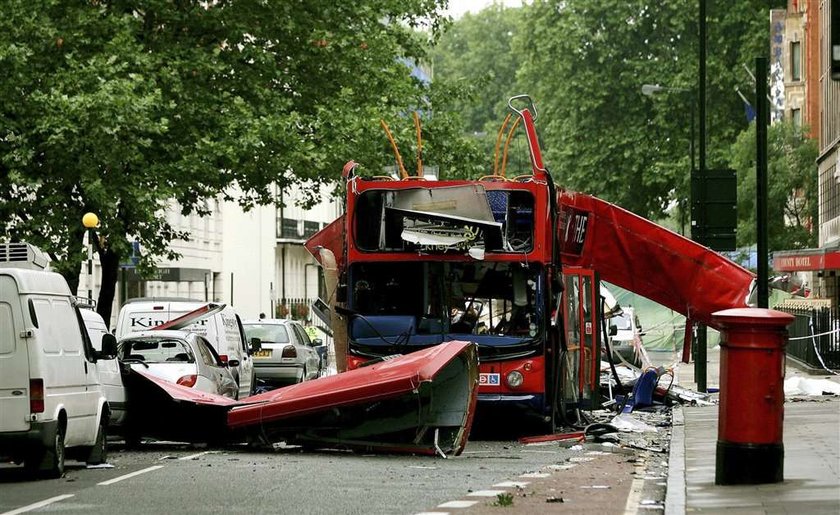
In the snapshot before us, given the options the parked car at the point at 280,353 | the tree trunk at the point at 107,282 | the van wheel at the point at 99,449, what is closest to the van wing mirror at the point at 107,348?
the van wheel at the point at 99,449

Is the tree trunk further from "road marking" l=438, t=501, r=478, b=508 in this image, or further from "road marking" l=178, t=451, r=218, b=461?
"road marking" l=438, t=501, r=478, b=508

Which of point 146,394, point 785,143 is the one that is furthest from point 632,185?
point 146,394

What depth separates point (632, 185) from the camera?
70750mm

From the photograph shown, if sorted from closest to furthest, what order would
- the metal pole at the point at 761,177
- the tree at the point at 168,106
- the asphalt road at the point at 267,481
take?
1. the asphalt road at the point at 267,481
2. the metal pole at the point at 761,177
3. the tree at the point at 168,106

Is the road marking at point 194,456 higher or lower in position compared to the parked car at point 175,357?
lower

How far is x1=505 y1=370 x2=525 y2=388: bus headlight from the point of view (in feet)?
70.5

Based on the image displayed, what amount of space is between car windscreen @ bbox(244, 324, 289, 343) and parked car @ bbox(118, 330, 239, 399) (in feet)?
42.4

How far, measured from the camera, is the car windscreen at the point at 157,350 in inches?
955

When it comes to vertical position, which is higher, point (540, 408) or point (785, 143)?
point (785, 143)

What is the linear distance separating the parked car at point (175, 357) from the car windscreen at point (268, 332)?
42.4 ft

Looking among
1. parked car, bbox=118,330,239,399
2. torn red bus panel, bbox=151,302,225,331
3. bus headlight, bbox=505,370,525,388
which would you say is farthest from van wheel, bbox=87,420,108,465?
torn red bus panel, bbox=151,302,225,331

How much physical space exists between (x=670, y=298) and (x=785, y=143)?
3850 centimetres

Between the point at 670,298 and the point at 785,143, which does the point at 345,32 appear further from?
the point at 785,143

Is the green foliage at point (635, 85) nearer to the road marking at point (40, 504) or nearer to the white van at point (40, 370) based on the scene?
the white van at point (40, 370)
